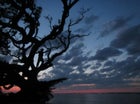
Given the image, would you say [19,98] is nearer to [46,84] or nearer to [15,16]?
[46,84]

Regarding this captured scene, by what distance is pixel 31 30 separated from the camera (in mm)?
22781

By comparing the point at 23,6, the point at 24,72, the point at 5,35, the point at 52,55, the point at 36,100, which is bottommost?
the point at 36,100

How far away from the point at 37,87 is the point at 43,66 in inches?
95.1

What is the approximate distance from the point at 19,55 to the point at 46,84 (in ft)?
19.6

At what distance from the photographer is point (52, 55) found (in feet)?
76.5

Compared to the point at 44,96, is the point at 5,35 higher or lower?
higher

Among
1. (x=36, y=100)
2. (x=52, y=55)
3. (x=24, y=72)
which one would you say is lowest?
(x=36, y=100)

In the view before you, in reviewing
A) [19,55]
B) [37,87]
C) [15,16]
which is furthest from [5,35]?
[37,87]

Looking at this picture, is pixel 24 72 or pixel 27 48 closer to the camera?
pixel 24 72

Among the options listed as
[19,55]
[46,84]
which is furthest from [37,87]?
[19,55]

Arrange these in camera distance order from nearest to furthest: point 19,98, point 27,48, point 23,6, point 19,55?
1. point 19,98
2. point 23,6
3. point 27,48
4. point 19,55

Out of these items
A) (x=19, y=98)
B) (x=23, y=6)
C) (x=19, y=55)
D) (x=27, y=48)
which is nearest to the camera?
(x=19, y=98)

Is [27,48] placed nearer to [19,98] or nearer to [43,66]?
[43,66]

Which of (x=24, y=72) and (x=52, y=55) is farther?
(x=52, y=55)
